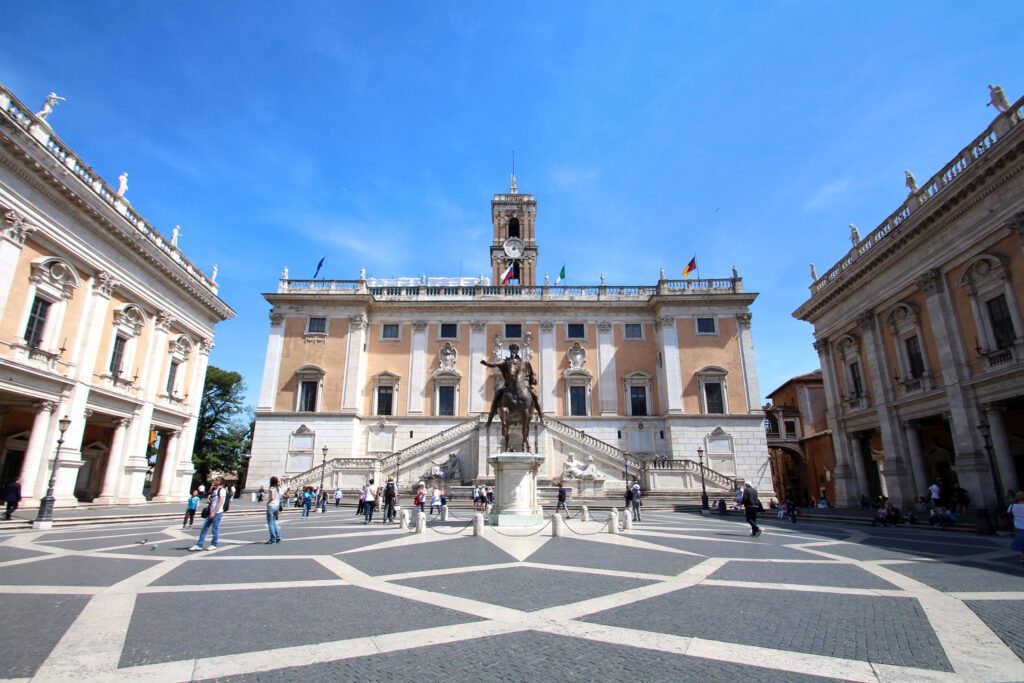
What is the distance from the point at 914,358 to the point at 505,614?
89.3ft

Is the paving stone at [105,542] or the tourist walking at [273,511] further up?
the tourist walking at [273,511]

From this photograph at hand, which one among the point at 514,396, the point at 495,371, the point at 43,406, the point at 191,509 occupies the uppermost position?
the point at 495,371

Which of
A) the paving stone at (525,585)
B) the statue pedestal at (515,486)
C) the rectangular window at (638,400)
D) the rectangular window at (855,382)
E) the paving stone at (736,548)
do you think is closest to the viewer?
the paving stone at (525,585)

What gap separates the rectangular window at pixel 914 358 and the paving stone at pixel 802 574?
1954 cm

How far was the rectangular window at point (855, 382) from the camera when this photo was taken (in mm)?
28812

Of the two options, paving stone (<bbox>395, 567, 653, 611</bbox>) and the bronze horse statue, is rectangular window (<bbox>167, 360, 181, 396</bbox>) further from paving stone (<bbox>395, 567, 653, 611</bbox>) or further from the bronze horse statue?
paving stone (<bbox>395, 567, 653, 611</bbox>)

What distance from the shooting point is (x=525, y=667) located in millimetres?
4258

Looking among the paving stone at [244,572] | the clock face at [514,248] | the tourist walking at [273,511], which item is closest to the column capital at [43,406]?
the tourist walking at [273,511]

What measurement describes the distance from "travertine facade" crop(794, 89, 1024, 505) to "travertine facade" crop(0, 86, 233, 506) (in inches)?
1367

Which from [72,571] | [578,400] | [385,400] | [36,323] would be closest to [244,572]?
[72,571]

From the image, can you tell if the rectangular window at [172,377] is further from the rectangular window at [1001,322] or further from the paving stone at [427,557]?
the rectangular window at [1001,322]

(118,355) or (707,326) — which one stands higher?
(707,326)

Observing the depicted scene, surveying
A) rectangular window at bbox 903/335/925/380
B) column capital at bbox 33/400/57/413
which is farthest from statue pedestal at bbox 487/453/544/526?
rectangular window at bbox 903/335/925/380

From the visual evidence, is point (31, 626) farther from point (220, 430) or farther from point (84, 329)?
point (220, 430)
